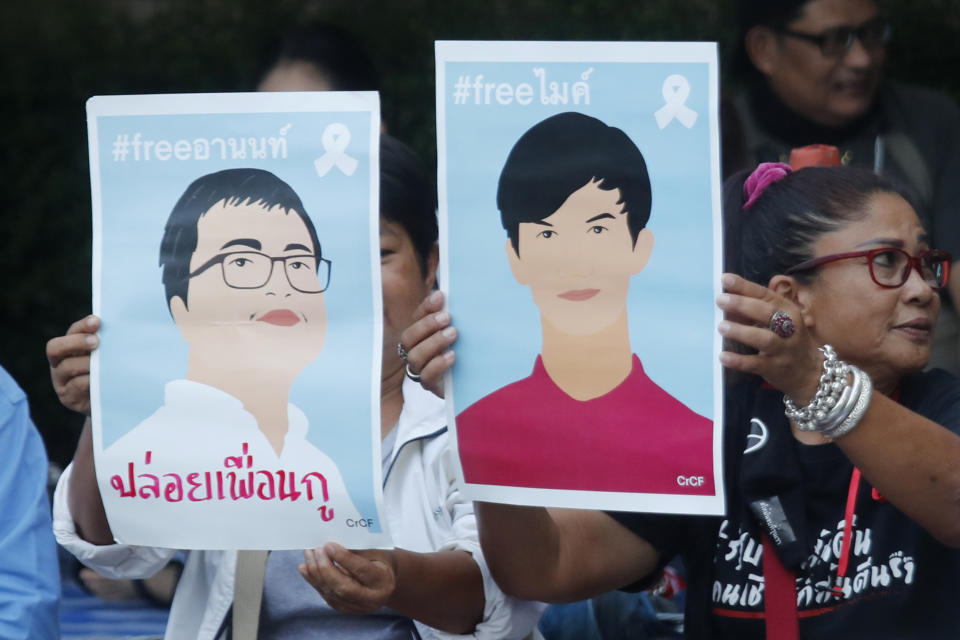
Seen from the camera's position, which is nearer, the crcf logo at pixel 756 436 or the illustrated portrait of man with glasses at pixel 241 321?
the illustrated portrait of man with glasses at pixel 241 321

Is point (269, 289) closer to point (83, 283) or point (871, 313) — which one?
point (871, 313)

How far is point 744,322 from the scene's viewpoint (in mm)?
1785

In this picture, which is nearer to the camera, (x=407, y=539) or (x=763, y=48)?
(x=407, y=539)

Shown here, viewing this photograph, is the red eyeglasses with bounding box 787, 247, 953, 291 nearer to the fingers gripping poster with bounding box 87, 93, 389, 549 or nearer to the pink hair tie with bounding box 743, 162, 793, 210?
the pink hair tie with bounding box 743, 162, 793, 210

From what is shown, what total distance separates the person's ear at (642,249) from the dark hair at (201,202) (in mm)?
512

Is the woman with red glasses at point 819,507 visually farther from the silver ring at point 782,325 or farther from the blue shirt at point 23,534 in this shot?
the blue shirt at point 23,534

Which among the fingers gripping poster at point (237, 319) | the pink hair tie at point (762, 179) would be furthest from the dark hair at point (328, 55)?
the fingers gripping poster at point (237, 319)

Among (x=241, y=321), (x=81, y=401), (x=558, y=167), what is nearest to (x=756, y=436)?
(x=558, y=167)

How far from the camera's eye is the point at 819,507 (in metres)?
2.05

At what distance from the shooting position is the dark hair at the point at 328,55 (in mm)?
3650

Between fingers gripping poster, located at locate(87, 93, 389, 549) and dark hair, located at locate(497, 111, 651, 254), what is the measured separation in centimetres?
21

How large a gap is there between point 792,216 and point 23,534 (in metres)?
1.33

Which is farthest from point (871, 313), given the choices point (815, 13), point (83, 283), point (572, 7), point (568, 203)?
point (83, 283)

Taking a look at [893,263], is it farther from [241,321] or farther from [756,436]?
[241,321]
